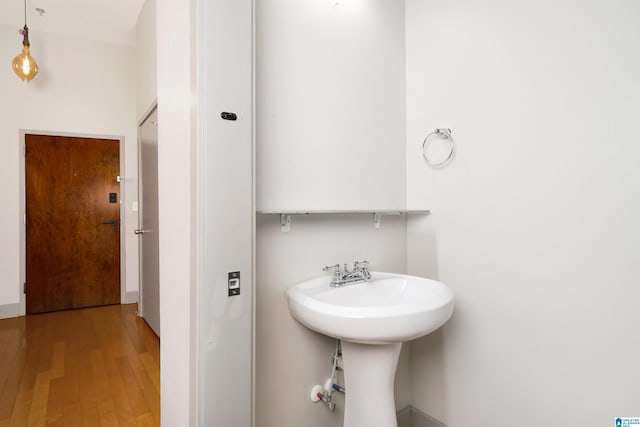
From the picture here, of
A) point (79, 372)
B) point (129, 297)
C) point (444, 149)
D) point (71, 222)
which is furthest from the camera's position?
point (129, 297)

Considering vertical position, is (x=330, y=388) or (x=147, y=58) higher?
(x=147, y=58)

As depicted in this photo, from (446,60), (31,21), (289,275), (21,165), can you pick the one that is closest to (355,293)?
(289,275)

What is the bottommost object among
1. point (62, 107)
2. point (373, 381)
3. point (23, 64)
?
point (373, 381)

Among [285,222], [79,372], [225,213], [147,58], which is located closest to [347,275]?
[285,222]

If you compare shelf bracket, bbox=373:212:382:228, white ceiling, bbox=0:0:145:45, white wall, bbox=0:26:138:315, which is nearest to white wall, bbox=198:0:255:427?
shelf bracket, bbox=373:212:382:228

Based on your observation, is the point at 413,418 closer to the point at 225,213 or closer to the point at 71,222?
the point at 225,213

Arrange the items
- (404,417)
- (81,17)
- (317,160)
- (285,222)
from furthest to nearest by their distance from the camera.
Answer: (81,17) < (404,417) < (317,160) < (285,222)

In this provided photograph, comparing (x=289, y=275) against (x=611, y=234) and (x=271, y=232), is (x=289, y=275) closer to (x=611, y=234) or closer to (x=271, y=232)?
(x=271, y=232)

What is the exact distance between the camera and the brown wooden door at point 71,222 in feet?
12.2

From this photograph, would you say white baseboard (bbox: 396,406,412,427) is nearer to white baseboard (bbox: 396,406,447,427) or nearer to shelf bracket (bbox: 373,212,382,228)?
white baseboard (bbox: 396,406,447,427)

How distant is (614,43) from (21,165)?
15.8 feet

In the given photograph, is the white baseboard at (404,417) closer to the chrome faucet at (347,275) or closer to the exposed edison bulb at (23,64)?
the chrome faucet at (347,275)

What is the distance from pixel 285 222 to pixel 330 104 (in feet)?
1.98

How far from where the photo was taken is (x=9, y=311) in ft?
11.7
